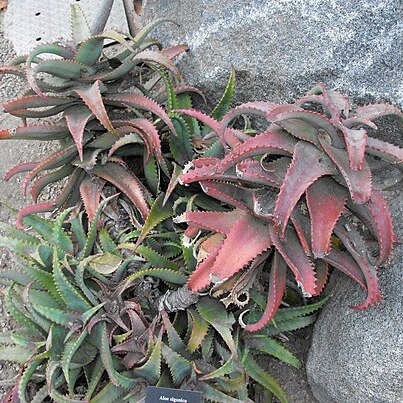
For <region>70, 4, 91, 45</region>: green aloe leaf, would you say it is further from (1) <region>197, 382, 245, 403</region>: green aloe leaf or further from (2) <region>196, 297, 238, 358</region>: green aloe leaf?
(1) <region>197, 382, 245, 403</region>: green aloe leaf

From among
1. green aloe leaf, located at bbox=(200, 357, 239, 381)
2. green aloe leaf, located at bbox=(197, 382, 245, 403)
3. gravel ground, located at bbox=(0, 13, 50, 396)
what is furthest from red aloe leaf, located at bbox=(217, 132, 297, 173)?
gravel ground, located at bbox=(0, 13, 50, 396)

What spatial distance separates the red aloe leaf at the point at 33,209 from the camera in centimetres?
282

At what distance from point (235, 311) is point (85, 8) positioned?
2252 millimetres

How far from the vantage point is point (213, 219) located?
7.77 ft

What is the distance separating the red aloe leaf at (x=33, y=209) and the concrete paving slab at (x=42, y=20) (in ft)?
4.55

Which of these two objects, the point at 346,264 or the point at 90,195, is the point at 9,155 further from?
the point at 346,264

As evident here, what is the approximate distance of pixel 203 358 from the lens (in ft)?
8.52

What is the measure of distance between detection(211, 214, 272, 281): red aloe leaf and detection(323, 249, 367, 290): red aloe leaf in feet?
0.85

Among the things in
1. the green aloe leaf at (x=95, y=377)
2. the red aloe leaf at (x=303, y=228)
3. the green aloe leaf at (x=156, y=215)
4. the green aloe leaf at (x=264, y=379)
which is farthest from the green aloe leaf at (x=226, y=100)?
the green aloe leaf at (x=95, y=377)

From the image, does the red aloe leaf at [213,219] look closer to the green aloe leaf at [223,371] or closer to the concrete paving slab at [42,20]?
the green aloe leaf at [223,371]

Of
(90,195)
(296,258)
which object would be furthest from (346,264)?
(90,195)

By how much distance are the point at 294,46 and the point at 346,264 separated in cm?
101

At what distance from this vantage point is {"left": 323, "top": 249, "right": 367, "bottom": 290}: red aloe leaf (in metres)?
2.29

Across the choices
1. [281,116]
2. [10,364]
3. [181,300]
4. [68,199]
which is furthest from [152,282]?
[281,116]
